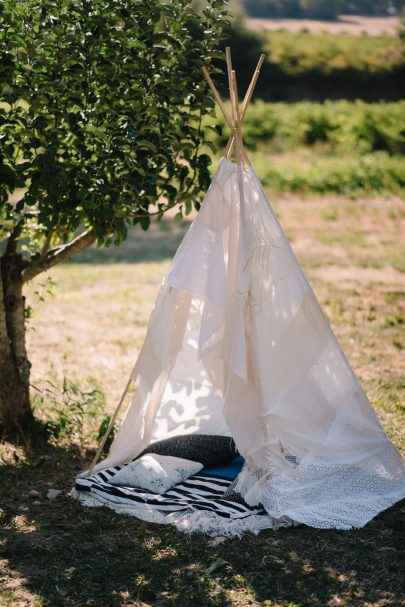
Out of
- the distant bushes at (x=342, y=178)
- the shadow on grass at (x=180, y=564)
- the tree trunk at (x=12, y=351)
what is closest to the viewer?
the shadow on grass at (x=180, y=564)

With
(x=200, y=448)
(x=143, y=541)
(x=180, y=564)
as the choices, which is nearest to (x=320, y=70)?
(x=200, y=448)

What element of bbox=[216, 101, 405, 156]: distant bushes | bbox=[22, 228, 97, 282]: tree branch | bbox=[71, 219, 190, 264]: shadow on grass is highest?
bbox=[216, 101, 405, 156]: distant bushes

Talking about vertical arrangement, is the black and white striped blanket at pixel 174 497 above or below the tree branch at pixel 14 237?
below

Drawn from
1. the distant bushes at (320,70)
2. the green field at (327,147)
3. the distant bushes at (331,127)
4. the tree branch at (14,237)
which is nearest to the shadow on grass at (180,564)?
the tree branch at (14,237)

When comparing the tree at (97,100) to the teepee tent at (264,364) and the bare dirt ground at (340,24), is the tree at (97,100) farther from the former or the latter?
the bare dirt ground at (340,24)

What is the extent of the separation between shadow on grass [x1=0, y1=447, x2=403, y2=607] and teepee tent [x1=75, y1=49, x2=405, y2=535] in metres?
0.26

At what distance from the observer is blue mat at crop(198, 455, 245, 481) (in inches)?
214

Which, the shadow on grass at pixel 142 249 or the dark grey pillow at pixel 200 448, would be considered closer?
the dark grey pillow at pixel 200 448

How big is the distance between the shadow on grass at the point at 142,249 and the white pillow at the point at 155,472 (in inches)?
310

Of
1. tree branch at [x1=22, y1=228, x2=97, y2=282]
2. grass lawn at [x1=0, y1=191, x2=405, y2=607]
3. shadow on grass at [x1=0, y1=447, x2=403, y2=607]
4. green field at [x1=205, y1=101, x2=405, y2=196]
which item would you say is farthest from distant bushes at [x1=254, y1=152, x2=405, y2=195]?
shadow on grass at [x1=0, y1=447, x2=403, y2=607]

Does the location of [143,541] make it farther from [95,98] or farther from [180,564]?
[95,98]

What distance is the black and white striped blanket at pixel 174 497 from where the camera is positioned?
15.8 ft

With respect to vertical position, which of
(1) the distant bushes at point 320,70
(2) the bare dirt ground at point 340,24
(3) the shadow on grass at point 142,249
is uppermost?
(2) the bare dirt ground at point 340,24

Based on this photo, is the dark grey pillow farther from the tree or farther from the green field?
the green field
